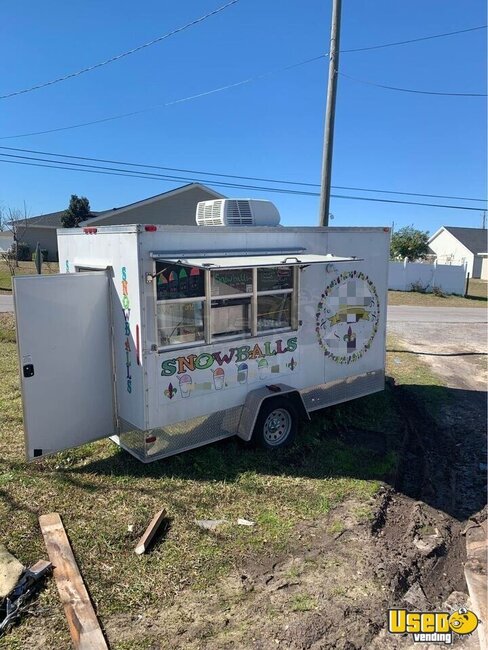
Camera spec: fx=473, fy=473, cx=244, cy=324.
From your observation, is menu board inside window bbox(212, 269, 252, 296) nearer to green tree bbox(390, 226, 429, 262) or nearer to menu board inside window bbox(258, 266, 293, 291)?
menu board inside window bbox(258, 266, 293, 291)

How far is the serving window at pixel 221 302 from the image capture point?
4.62 meters

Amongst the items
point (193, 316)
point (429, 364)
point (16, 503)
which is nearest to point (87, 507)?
point (16, 503)

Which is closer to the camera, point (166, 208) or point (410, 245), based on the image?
point (166, 208)

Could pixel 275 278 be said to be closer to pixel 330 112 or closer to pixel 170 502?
pixel 170 502

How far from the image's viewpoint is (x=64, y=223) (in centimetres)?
3697

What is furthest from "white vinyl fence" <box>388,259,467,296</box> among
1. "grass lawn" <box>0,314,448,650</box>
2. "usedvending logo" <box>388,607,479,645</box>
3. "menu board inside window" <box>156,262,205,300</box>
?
"usedvending logo" <box>388,607,479,645</box>

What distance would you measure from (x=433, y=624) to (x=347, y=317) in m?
3.81

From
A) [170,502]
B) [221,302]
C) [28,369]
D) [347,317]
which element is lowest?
[170,502]

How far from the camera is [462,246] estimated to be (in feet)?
153

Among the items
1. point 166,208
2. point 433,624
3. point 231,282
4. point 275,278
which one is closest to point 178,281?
point 231,282

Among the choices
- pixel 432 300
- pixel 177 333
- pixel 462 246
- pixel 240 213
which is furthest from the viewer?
pixel 462 246

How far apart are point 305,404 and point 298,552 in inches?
90.2

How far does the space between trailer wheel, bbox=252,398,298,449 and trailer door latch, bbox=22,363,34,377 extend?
7.85ft

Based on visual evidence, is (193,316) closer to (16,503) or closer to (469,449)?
(16,503)
